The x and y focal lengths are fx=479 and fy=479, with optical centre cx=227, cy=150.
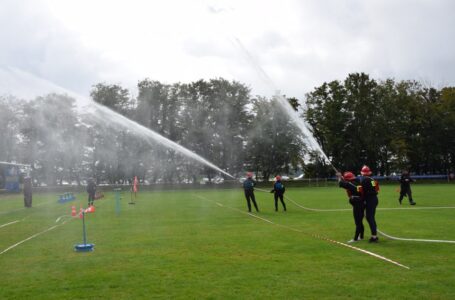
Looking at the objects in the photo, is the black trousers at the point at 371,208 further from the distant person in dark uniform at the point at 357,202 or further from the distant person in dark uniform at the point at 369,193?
the distant person in dark uniform at the point at 357,202

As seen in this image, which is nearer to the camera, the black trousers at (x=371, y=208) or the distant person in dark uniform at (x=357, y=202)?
the black trousers at (x=371, y=208)

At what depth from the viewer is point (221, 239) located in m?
15.4

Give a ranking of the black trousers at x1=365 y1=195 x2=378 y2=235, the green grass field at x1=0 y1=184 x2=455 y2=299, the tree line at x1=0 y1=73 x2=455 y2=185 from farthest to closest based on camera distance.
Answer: the tree line at x1=0 y1=73 x2=455 y2=185, the black trousers at x1=365 y1=195 x2=378 y2=235, the green grass field at x1=0 y1=184 x2=455 y2=299

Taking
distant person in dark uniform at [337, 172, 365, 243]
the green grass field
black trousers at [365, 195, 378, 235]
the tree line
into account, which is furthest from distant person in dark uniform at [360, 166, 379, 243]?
the tree line

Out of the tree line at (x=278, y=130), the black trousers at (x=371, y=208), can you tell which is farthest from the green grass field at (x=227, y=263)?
the tree line at (x=278, y=130)

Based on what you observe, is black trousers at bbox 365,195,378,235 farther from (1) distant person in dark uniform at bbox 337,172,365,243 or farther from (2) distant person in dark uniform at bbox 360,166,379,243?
(1) distant person in dark uniform at bbox 337,172,365,243

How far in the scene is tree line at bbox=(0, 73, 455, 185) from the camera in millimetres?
74812

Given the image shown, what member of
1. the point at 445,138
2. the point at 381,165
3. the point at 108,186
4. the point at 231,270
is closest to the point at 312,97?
the point at 381,165

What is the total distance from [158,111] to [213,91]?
9.67 metres

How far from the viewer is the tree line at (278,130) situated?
245ft

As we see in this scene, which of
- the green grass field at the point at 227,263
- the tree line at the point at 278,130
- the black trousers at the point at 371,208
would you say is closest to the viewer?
the green grass field at the point at 227,263

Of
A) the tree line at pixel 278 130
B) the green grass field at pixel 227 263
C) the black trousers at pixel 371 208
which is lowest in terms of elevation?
the green grass field at pixel 227 263

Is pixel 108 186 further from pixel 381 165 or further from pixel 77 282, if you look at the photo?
pixel 77 282

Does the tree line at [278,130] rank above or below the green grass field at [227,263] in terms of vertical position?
above
